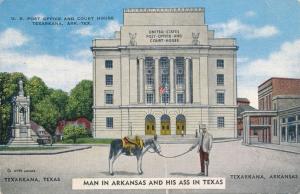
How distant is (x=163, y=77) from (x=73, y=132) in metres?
1.54

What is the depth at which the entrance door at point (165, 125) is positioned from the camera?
8352 mm

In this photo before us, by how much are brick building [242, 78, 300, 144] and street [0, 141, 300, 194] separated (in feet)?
0.98

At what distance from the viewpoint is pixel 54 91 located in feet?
26.4

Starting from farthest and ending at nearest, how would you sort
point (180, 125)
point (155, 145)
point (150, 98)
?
point (150, 98)
point (180, 125)
point (155, 145)

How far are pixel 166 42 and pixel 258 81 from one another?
4.50 ft

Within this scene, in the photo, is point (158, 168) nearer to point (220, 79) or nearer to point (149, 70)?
point (149, 70)

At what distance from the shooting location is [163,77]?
27.7 feet

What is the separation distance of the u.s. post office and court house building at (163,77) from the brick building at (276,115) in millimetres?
284

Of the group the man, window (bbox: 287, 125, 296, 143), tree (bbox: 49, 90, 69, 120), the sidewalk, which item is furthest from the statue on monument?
window (bbox: 287, 125, 296, 143)

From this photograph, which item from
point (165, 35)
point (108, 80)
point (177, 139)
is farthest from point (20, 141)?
point (165, 35)

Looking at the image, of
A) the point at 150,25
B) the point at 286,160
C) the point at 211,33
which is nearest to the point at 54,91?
the point at 150,25

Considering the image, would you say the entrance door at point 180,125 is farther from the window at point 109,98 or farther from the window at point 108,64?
the window at point 108,64

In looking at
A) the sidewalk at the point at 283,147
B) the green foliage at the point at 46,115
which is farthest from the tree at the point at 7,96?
the sidewalk at the point at 283,147

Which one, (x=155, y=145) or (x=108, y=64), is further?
(x=108, y=64)
